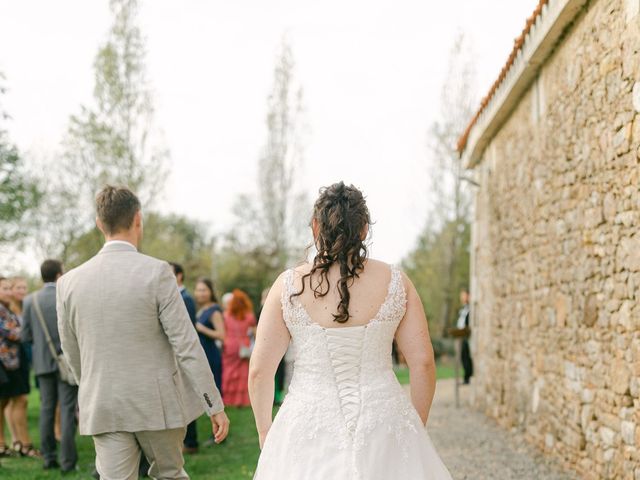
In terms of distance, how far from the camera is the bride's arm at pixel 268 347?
13.0 feet

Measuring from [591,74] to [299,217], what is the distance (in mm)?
31374

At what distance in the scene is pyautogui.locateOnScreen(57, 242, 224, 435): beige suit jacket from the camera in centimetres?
459

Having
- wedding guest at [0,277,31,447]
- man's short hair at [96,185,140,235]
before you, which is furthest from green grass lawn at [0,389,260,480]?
man's short hair at [96,185,140,235]

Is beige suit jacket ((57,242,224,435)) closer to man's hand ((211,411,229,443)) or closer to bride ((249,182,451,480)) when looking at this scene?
man's hand ((211,411,229,443))

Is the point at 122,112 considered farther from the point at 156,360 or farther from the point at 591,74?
the point at 156,360

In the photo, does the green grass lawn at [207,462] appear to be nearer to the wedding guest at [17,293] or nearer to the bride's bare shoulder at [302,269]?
the wedding guest at [17,293]

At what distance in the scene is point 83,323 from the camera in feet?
15.4

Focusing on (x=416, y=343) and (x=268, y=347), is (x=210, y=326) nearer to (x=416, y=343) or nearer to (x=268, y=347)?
(x=268, y=347)

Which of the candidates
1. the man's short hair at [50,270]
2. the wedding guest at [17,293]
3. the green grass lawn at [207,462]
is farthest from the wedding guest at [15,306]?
the man's short hair at [50,270]

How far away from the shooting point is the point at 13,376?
9.29 metres

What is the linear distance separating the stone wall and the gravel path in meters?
0.19

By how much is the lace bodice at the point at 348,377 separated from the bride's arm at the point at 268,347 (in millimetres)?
52

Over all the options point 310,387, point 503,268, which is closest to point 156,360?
point 310,387

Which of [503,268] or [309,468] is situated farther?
[503,268]
